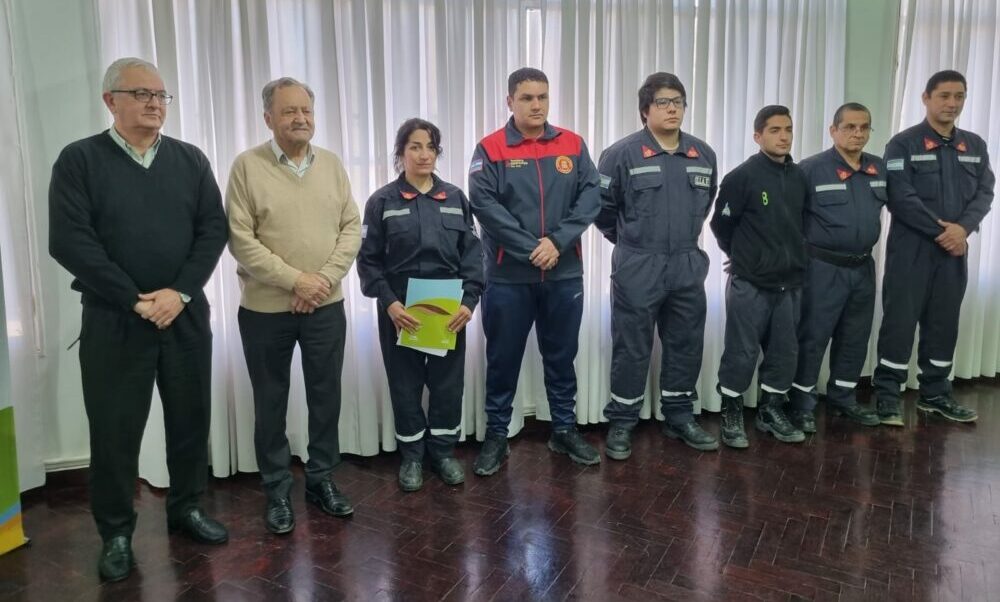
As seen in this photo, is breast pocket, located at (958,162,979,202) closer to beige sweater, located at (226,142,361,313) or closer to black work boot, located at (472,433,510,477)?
black work boot, located at (472,433,510,477)

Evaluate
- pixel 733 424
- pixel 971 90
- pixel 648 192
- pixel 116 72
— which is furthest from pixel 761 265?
pixel 116 72

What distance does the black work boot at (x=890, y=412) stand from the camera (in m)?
3.95

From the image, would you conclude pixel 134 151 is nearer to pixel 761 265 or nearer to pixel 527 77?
pixel 527 77

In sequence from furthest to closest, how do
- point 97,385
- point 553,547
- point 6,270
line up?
point 6,270 → point 553,547 → point 97,385

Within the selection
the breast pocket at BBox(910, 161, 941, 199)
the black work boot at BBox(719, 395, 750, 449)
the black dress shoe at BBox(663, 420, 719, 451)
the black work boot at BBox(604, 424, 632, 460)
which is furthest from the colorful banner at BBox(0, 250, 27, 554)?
the breast pocket at BBox(910, 161, 941, 199)

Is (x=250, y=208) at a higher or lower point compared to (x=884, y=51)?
lower

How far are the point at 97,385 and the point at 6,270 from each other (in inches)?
40.5

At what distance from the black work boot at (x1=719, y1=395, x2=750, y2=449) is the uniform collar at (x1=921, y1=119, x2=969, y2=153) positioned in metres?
1.70

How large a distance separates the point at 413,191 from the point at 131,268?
3.85 feet

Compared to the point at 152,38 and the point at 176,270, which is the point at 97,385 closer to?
the point at 176,270

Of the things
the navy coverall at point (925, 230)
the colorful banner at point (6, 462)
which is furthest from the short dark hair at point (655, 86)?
the colorful banner at point (6, 462)

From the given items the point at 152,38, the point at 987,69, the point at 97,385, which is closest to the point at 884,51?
the point at 987,69

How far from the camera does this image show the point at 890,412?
3.97m

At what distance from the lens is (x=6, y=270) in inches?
120
